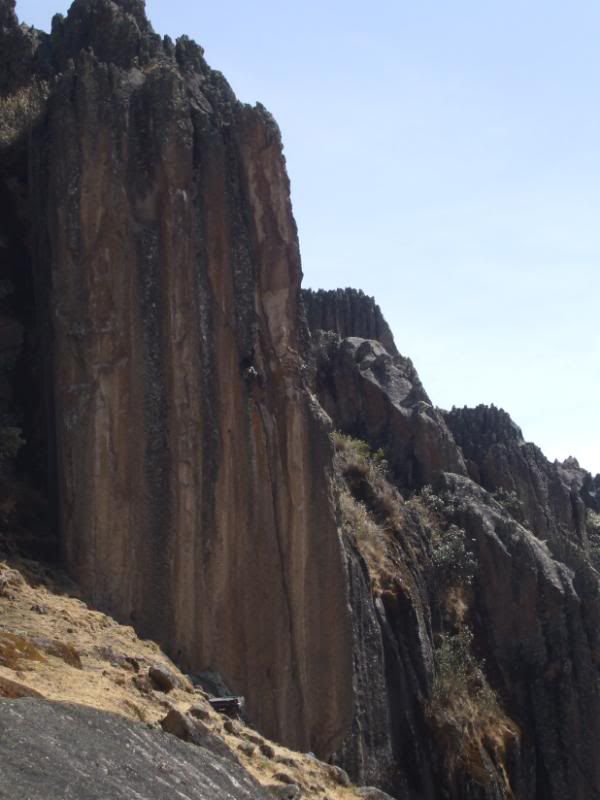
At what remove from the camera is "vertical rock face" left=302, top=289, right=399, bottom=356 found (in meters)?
47.2

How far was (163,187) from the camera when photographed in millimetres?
19875

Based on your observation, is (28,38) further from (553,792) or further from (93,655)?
(553,792)

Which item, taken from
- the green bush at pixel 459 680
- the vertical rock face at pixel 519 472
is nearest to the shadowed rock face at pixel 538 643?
the green bush at pixel 459 680

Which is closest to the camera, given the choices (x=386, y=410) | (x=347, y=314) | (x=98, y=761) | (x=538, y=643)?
(x=98, y=761)

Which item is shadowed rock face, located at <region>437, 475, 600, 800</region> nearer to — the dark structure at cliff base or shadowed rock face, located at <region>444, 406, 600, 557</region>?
shadowed rock face, located at <region>444, 406, 600, 557</region>

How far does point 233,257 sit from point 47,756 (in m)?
11.0

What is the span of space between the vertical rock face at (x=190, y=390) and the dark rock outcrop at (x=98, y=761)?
501 cm

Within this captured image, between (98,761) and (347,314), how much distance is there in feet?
120

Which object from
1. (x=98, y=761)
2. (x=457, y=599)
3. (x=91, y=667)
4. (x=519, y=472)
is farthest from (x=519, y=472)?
(x=98, y=761)

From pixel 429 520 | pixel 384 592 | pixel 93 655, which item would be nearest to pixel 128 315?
pixel 93 655

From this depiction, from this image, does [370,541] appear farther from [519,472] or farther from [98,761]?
[98,761]

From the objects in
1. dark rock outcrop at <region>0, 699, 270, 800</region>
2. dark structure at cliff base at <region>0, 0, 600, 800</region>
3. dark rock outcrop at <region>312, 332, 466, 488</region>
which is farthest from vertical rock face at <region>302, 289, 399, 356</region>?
dark rock outcrop at <region>0, 699, 270, 800</region>

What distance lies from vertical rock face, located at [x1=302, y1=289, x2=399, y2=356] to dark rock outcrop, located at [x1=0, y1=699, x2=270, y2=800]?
3401 centimetres

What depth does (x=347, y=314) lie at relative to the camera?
1876 inches
